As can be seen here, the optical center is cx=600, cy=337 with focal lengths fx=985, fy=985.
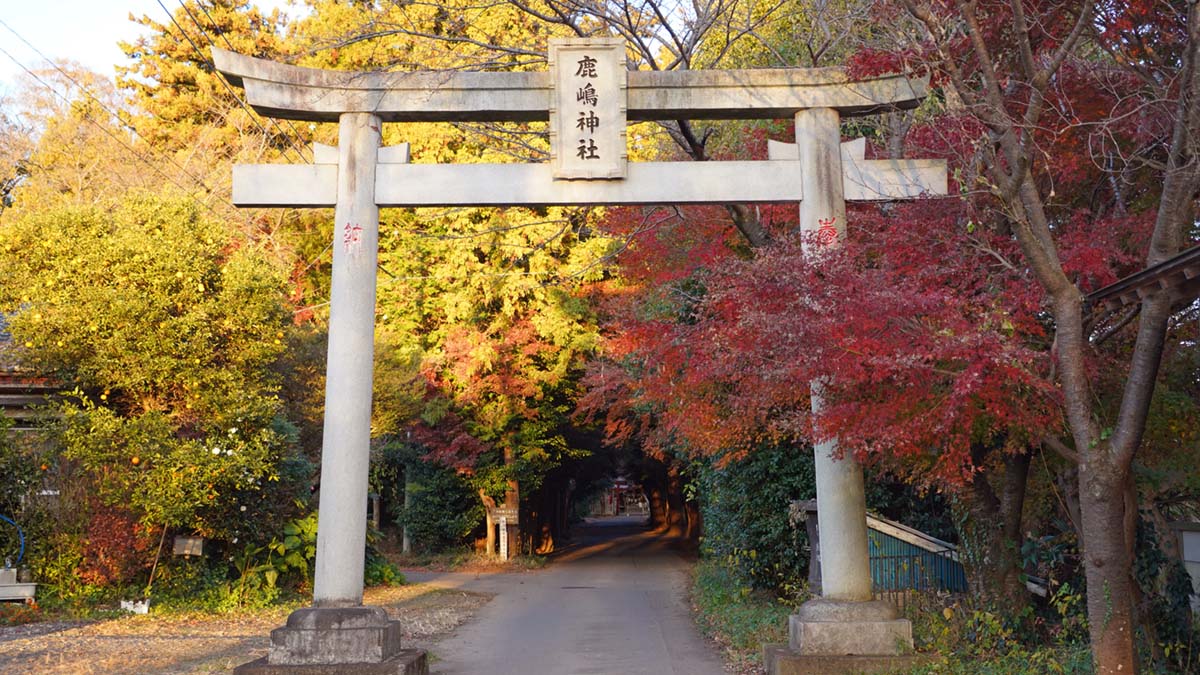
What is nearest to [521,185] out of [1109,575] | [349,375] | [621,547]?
[349,375]

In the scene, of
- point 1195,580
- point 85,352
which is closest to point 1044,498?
point 1195,580

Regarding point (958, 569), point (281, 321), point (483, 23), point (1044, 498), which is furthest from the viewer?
point (483, 23)

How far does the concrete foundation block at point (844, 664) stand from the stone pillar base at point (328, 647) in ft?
11.7

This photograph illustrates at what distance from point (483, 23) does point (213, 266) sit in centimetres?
842

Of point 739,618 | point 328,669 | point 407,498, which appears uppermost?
point 407,498

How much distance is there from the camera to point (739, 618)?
14297 millimetres

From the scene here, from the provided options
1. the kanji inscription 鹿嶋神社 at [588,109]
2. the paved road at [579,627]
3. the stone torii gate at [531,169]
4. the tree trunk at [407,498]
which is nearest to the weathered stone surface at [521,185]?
the stone torii gate at [531,169]

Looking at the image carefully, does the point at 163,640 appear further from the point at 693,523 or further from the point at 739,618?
the point at 693,523

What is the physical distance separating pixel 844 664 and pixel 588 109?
583 centimetres

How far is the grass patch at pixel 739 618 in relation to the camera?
39.6 ft

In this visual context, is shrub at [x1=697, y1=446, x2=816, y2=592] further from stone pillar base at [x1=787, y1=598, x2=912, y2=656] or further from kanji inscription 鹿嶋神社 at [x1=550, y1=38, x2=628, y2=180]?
kanji inscription 鹿嶋神社 at [x1=550, y1=38, x2=628, y2=180]

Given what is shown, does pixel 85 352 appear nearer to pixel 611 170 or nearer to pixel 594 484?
pixel 611 170

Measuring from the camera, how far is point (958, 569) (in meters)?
13.1

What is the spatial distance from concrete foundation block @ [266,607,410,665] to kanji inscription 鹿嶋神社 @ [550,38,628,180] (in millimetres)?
4751
